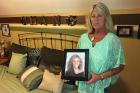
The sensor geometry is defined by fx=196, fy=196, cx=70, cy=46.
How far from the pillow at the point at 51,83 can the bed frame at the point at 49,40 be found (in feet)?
2.08

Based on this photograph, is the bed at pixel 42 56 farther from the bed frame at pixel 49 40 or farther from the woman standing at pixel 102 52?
the woman standing at pixel 102 52

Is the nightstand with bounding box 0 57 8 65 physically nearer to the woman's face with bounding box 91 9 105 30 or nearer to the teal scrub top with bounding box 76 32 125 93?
the teal scrub top with bounding box 76 32 125 93

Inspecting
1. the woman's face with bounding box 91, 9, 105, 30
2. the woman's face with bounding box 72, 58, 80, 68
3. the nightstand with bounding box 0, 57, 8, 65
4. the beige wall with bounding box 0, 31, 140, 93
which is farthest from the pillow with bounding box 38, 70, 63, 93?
the nightstand with bounding box 0, 57, 8, 65

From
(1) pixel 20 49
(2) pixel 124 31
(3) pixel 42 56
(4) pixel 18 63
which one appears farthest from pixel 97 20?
(1) pixel 20 49

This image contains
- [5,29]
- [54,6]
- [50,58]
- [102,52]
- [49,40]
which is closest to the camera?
[102,52]

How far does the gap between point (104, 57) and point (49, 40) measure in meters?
1.65

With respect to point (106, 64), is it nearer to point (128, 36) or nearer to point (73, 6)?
point (128, 36)

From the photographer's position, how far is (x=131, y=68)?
87.8 inches

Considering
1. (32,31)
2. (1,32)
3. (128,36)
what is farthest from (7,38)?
(128,36)

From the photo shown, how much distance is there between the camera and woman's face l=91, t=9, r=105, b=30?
162cm

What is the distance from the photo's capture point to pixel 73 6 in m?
2.53

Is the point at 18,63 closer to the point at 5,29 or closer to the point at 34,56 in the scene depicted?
the point at 34,56

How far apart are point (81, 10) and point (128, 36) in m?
0.70

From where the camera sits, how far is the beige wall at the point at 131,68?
2.16 meters
